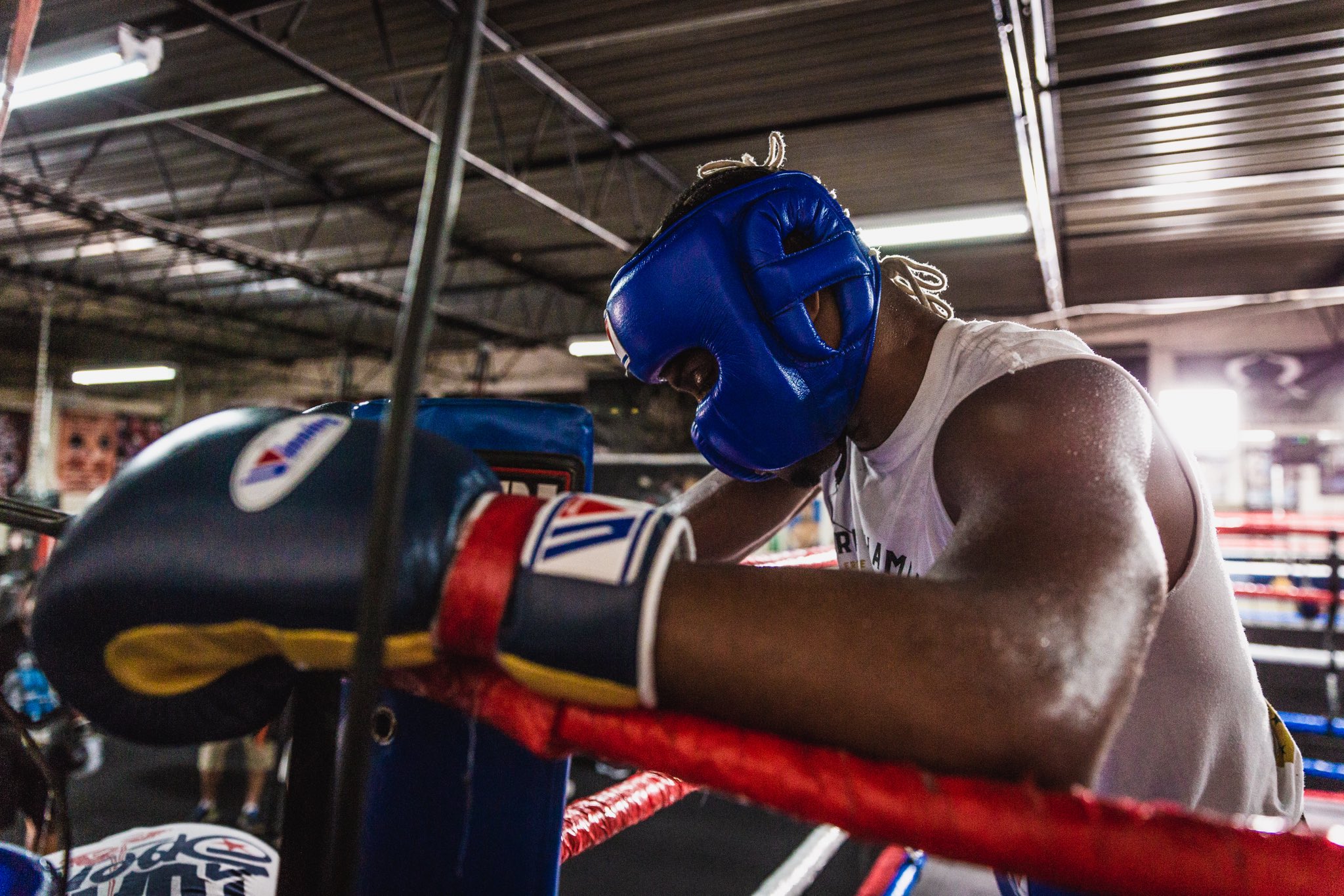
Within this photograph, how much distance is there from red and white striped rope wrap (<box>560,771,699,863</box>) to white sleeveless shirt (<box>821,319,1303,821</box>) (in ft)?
1.57

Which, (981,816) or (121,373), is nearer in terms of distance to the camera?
(981,816)

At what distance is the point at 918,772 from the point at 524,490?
1.39 feet

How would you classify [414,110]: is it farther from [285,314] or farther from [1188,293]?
[1188,293]

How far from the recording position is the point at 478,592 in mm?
458

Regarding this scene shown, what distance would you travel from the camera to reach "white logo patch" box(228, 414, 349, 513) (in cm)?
47

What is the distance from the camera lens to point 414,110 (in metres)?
5.67

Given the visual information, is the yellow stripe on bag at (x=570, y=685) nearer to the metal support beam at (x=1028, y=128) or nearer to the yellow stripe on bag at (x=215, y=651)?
the yellow stripe on bag at (x=215, y=651)

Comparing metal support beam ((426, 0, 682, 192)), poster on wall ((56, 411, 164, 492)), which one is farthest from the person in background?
poster on wall ((56, 411, 164, 492))

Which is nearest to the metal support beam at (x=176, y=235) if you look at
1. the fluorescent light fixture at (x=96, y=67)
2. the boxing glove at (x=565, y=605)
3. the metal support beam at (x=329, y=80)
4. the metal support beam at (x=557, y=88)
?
the fluorescent light fixture at (x=96, y=67)

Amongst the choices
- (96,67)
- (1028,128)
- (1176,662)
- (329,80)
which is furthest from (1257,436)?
(96,67)

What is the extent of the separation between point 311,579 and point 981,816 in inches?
15.3

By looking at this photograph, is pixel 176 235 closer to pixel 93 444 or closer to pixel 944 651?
pixel 944 651

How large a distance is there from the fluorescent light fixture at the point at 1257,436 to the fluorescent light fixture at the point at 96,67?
11.1 metres

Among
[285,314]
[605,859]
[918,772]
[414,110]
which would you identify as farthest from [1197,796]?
[285,314]
